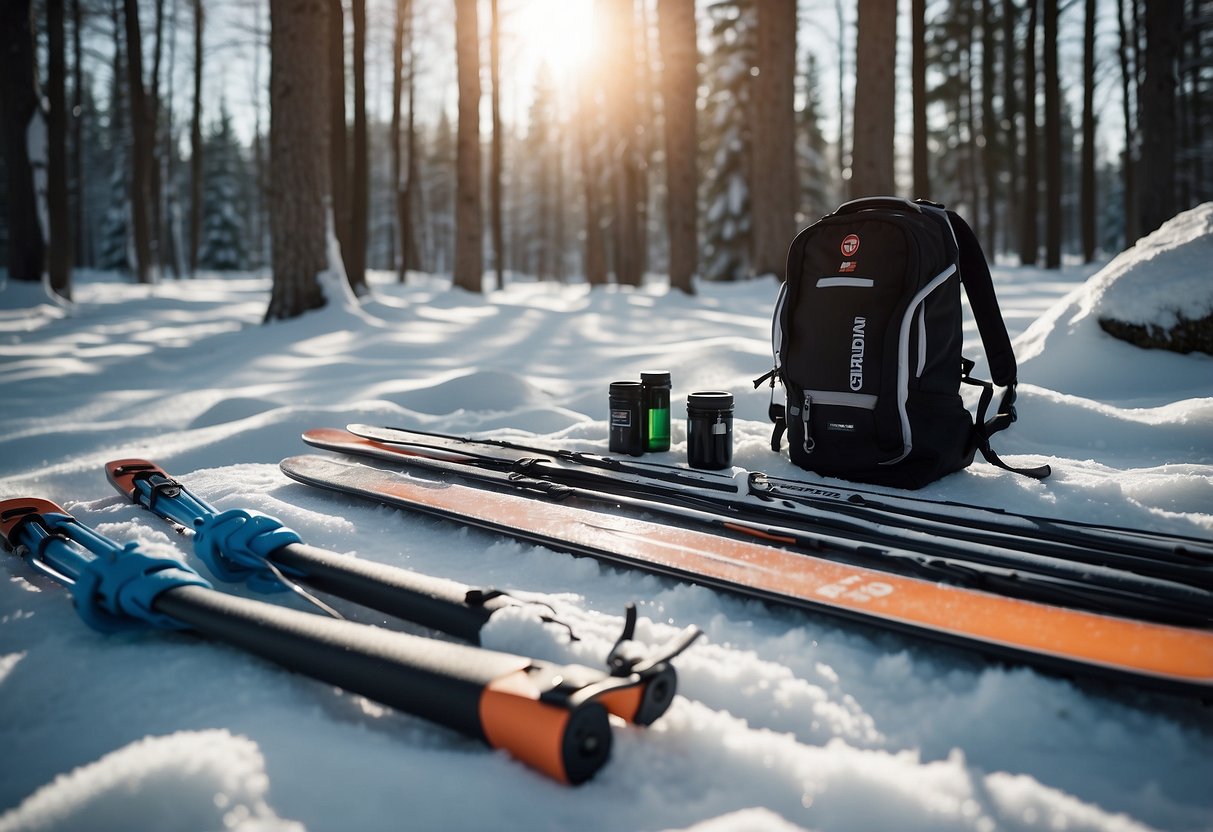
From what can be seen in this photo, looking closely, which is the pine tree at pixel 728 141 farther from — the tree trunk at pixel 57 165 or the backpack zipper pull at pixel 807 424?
the backpack zipper pull at pixel 807 424

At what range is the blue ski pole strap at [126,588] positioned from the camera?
4.77 feet

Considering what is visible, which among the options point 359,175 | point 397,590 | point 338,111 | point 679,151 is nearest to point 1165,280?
point 397,590

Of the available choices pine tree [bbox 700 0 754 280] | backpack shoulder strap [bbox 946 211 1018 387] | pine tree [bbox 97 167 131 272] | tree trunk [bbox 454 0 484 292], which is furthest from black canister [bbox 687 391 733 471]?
pine tree [bbox 97 167 131 272]

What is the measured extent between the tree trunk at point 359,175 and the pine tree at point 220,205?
24.2m

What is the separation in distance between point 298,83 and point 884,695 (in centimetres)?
719

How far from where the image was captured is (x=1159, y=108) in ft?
27.7

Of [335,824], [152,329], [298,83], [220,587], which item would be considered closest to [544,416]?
[220,587]

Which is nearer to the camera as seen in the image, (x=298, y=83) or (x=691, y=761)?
(x=691, y=761)

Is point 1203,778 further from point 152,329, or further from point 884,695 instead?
point 152,329

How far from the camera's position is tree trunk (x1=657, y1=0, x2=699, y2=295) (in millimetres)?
10336

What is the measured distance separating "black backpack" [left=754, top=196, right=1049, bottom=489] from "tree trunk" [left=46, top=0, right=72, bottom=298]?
36.3ft

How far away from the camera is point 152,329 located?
339 inches

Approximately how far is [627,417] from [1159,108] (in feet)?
29.5

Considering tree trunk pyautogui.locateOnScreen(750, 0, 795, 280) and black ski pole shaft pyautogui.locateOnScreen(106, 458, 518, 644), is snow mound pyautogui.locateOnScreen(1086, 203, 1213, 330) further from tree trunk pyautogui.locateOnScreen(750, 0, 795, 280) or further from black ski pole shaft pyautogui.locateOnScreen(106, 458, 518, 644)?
tree trunk pyautogui.locateOnScreen(750, 0, 795, 280)
